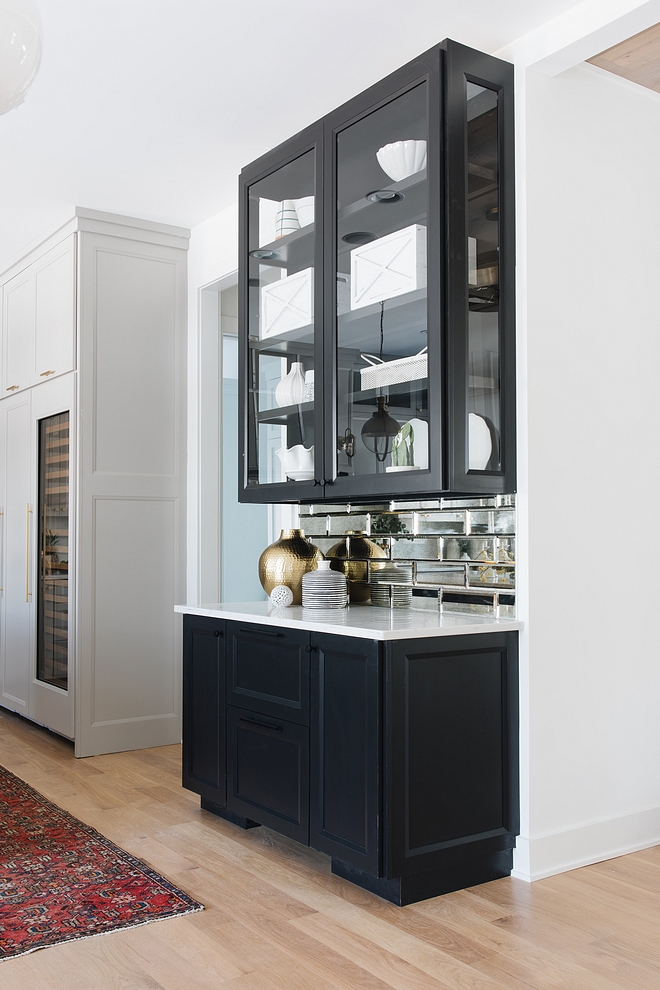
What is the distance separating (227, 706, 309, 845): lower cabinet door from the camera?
2.72 m

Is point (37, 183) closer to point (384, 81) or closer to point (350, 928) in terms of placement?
point (384, 81)

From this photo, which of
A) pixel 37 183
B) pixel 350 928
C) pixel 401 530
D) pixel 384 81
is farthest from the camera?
pixel 37 183

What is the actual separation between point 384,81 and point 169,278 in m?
1.99

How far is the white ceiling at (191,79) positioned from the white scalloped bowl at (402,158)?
0.37m

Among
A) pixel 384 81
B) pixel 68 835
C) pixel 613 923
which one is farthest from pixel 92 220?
pixel 613 923

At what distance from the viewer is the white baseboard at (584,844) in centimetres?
263

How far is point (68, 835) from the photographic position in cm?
298

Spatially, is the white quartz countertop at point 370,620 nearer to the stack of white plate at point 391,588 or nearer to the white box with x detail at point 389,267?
the stack of white plate at point 391,588

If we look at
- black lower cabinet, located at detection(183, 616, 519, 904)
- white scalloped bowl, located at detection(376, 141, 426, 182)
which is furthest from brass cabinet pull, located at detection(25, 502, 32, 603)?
white scalloped bowl, located at detection(376, 141, 426, 182)

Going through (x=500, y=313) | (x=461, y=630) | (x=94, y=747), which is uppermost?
(x=500, y=313)

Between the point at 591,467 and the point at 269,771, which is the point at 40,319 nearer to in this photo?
the point at 269,771

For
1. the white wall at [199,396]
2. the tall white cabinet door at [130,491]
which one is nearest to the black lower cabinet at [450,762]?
the white wall at [199,396]

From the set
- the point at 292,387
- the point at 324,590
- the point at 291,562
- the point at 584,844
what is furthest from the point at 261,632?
the point at 584,844

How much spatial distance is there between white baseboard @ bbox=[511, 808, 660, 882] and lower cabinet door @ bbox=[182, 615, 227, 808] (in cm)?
106
